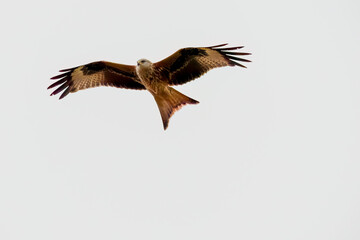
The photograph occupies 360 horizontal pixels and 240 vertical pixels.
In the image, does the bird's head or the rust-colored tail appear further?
the rust-colored tail

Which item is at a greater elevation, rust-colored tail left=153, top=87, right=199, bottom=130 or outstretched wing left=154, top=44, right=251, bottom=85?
outstretched wing left=154, top=44, right=251, bottom=85

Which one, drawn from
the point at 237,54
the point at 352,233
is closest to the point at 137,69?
the point at 237,54

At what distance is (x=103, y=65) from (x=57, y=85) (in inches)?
39.5

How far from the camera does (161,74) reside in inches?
381

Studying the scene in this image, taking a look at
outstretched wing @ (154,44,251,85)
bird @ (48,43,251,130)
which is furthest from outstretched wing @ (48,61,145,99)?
outstretched wing @ (154,44,251,85)

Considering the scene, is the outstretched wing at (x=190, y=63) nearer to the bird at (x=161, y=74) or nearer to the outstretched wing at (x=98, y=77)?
the bird at (x=161, y=74)

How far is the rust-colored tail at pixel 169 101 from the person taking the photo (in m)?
9.75

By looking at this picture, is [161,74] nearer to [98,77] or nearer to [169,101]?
[169,101]

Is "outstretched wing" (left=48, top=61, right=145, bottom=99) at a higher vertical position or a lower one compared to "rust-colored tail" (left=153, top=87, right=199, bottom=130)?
higher

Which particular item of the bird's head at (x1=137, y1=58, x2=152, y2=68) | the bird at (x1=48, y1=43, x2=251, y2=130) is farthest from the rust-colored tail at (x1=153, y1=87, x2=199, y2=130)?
the bird's head at (x1=137, y1=58, x2=152, y2=68)

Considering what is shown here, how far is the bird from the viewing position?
31.1 ft

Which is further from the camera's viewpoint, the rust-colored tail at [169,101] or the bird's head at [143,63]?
the rust-colored tail at [169,101]

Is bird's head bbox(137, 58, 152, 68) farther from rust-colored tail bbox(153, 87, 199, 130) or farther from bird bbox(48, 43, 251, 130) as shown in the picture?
rust-colored tail bbox(153, 87, 199, 130)

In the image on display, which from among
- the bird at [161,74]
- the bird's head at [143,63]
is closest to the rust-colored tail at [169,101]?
the bird at [161,74]
